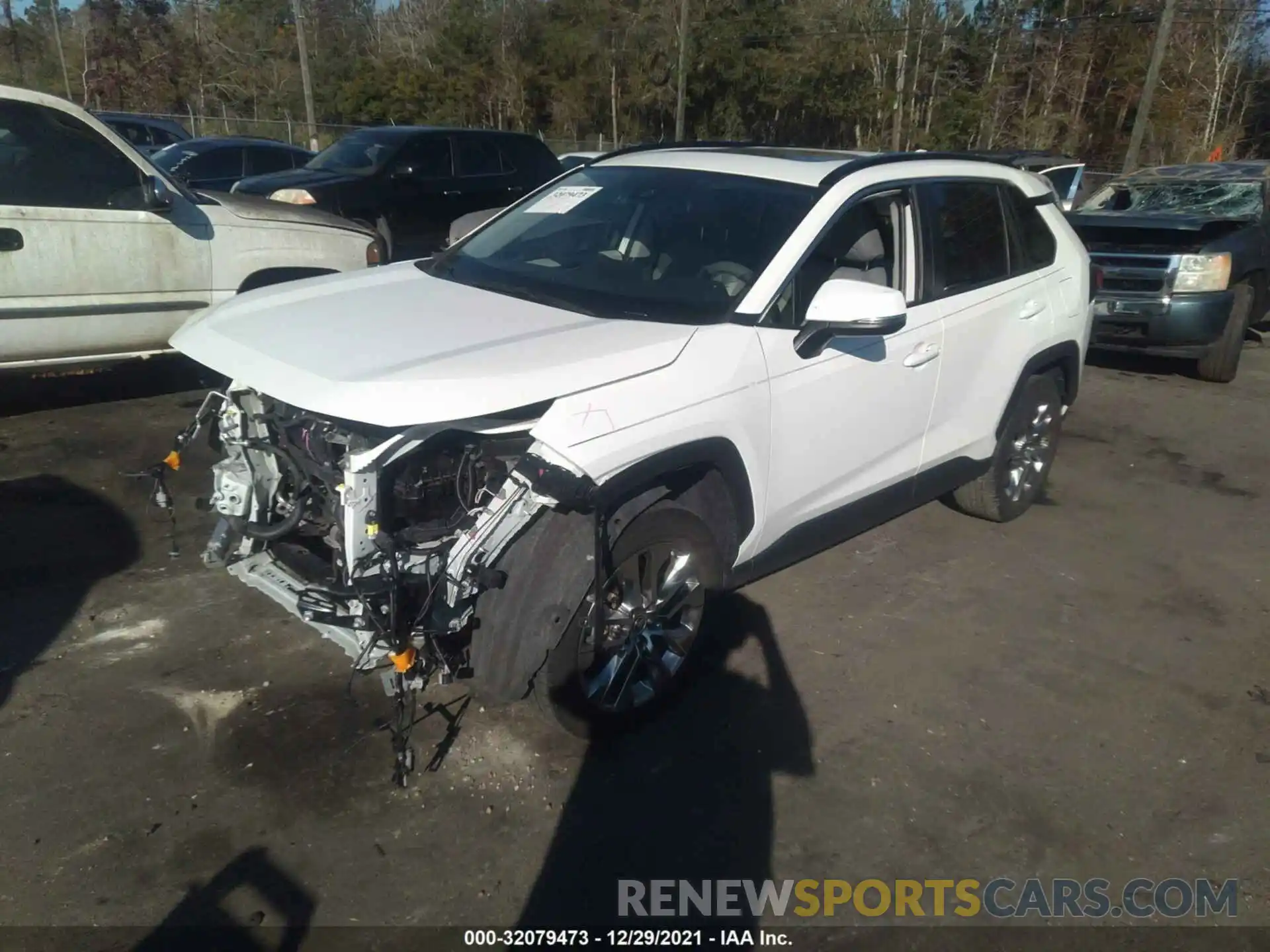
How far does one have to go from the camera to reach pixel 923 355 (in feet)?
13.8

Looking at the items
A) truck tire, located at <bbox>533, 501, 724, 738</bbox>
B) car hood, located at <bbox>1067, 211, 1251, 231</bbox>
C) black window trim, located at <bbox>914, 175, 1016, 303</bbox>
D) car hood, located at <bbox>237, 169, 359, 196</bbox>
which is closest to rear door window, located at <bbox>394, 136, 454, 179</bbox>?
car hood, located at <bbox>237, 169, 359, 196</bbox>

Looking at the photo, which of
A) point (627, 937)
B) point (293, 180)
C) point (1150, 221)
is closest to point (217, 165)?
point (293, 180)

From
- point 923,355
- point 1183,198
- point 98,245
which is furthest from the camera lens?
point 1183,198

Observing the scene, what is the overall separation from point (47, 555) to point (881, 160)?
4108mm

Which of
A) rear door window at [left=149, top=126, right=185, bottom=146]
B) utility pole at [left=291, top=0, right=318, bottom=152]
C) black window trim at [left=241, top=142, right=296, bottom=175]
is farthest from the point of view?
utility pole at [left=291, top=0, right=318, bottom=152]

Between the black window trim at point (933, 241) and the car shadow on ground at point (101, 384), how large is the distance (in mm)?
4172

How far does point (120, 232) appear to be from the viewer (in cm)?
591

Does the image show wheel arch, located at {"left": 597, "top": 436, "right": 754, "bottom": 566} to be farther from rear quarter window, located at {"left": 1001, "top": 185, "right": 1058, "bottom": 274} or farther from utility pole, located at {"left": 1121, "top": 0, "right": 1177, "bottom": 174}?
utility pole, located at {"left": 1121, "top": 0, "right": 1177, "bottom": 174}

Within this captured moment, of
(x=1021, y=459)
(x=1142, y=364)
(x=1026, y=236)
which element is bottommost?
(x=1142, y=364)

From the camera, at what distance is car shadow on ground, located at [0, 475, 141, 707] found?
3.95 metres

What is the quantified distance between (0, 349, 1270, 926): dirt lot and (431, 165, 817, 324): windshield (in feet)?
4.92

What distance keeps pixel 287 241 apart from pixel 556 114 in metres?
39.1

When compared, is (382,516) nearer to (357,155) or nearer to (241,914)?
(241,914)

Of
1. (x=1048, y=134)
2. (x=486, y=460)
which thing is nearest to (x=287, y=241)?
(x=486, y=460)
